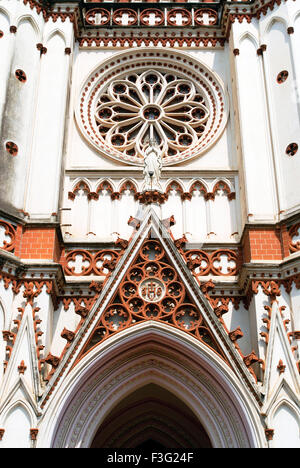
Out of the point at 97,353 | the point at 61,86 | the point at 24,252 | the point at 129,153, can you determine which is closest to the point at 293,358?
the point at 97,353

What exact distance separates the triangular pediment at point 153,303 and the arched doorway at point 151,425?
7.46 feet

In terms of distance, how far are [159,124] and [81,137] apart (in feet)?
6.36

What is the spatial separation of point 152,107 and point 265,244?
204 inches

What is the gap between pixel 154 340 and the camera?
10734mm

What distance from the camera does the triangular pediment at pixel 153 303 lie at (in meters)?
10.3

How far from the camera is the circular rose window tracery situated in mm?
14641

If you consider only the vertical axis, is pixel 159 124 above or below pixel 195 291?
above

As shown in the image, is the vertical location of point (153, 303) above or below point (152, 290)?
below

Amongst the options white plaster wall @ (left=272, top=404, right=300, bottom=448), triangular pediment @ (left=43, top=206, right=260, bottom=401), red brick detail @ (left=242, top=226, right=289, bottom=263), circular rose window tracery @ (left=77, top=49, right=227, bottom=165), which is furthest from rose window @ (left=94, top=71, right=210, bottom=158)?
white plaster wall @ (left=272, top=404, right=300, bottom=448)

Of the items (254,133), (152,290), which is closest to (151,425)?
(152,290)

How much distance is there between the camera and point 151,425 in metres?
12.8

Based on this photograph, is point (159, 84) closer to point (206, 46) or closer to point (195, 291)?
point (206, 46)

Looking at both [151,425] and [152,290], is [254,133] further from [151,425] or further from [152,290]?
[151,425]

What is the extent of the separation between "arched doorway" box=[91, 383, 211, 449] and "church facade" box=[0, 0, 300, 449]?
0.04 meters
